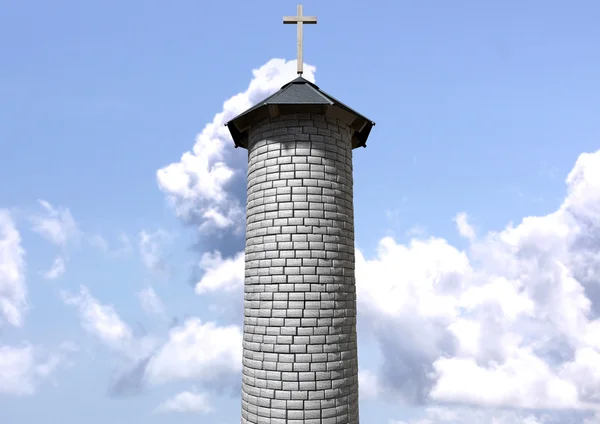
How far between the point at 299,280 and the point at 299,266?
0.25 meters

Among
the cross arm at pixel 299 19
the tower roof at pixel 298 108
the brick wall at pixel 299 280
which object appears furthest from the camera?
the cross arm at pixel 299 19

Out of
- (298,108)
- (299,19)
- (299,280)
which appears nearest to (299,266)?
(299,280)

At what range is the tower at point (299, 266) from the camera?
7500mm

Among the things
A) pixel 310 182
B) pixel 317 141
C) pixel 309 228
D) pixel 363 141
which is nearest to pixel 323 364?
pixel 309 228

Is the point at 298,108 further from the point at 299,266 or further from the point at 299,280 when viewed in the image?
the point at 299,280

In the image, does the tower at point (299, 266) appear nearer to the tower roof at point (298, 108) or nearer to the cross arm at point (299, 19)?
the tower roof at point (298, 108)

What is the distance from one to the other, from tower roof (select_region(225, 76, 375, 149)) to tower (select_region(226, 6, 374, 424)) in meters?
0.02

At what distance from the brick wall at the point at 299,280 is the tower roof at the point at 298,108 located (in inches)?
6.6

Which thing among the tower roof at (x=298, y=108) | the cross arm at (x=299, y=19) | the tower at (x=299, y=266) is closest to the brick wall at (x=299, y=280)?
the tower at (x=299, y=266)

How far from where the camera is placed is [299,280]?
7.63 metres

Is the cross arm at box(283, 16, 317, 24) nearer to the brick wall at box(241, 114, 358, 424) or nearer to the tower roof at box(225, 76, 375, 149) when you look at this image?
the tower roof at box(225, 76, 375, 149)

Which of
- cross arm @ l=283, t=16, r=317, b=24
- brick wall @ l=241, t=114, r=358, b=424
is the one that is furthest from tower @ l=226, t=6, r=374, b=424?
cross arm @ l=283, t=16, r=317, b=24

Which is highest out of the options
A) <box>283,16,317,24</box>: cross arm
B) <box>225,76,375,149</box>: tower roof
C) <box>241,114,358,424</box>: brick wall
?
<box>283,16,317,24</box>: cross arm

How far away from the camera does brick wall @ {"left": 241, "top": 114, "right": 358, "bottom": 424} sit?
24.6 feet
